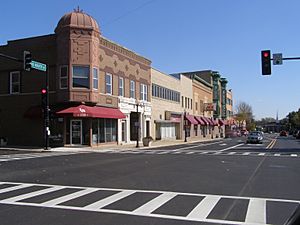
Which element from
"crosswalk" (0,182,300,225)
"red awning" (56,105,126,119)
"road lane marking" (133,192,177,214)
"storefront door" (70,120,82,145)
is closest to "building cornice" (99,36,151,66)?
"red awning" (56,105,126,119)

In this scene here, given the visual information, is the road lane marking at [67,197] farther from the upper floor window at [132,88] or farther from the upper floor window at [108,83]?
the upper floor window at [132,88]

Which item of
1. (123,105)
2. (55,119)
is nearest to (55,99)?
(55,119)

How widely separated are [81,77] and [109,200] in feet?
93.4

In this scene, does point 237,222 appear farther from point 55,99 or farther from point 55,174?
point 55,99

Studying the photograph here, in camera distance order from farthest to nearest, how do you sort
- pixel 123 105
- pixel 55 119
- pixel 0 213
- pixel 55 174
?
pixel 123 105
pixel 55 119
pixel 55 174
pixel 0 213

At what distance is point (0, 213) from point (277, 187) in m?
8.17

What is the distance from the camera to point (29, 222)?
298 inches

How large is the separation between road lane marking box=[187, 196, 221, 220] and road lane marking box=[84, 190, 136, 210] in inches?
82.6

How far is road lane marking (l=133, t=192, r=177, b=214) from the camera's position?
870 cm

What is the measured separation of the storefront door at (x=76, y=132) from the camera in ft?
122

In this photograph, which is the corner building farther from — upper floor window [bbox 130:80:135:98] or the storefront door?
upper floor window [bbox 130:80:135:98]

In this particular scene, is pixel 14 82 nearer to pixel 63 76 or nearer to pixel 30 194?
pixel 63 76

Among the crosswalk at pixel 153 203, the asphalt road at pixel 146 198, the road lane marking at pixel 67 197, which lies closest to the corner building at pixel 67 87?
the asphalt road at pixel 146 198

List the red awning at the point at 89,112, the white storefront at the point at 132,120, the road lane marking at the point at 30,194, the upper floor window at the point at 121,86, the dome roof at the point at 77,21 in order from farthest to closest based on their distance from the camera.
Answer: the white storefront at the point at 132,120 < the upper floor window at the point at 121,86 < the dome roof at the point at 77,21 < the red awning at the point at 89,112 < the road lane marking at the point at 30,194
